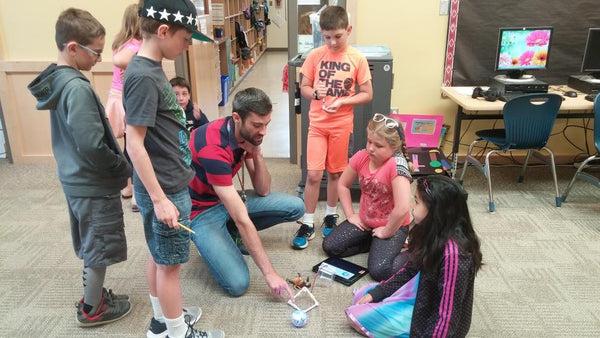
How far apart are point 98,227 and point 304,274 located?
97cm

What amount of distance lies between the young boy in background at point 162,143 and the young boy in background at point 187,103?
115 cm

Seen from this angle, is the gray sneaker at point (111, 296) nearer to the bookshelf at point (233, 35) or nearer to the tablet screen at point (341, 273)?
the tablet screen at point (341, 273)

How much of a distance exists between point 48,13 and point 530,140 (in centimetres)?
341

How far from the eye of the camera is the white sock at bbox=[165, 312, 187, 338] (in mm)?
1633

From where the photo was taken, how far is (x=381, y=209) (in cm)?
230

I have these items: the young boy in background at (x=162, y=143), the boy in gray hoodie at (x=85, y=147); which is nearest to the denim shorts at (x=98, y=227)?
the boy in gray hoodie at (x=85, y=147)

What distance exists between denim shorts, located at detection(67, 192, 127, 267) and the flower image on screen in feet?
8.68

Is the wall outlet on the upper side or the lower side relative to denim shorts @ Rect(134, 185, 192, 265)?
upper

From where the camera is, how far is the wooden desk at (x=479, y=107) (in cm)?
292

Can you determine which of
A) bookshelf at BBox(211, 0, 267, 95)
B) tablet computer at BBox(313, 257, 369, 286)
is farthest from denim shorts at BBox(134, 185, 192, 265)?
bookshelf at BBox(211, 0, 267, 95)

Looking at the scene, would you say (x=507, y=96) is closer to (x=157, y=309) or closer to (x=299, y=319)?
(x=299, y=319)

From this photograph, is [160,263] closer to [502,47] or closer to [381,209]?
[381,209]

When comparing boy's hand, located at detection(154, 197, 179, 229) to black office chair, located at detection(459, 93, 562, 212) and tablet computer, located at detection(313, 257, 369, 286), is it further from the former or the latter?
black office chair, located at detection(459, 93, 562, 212)

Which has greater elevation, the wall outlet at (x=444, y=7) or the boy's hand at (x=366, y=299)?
the wall outlet at (x=444, y=7)
